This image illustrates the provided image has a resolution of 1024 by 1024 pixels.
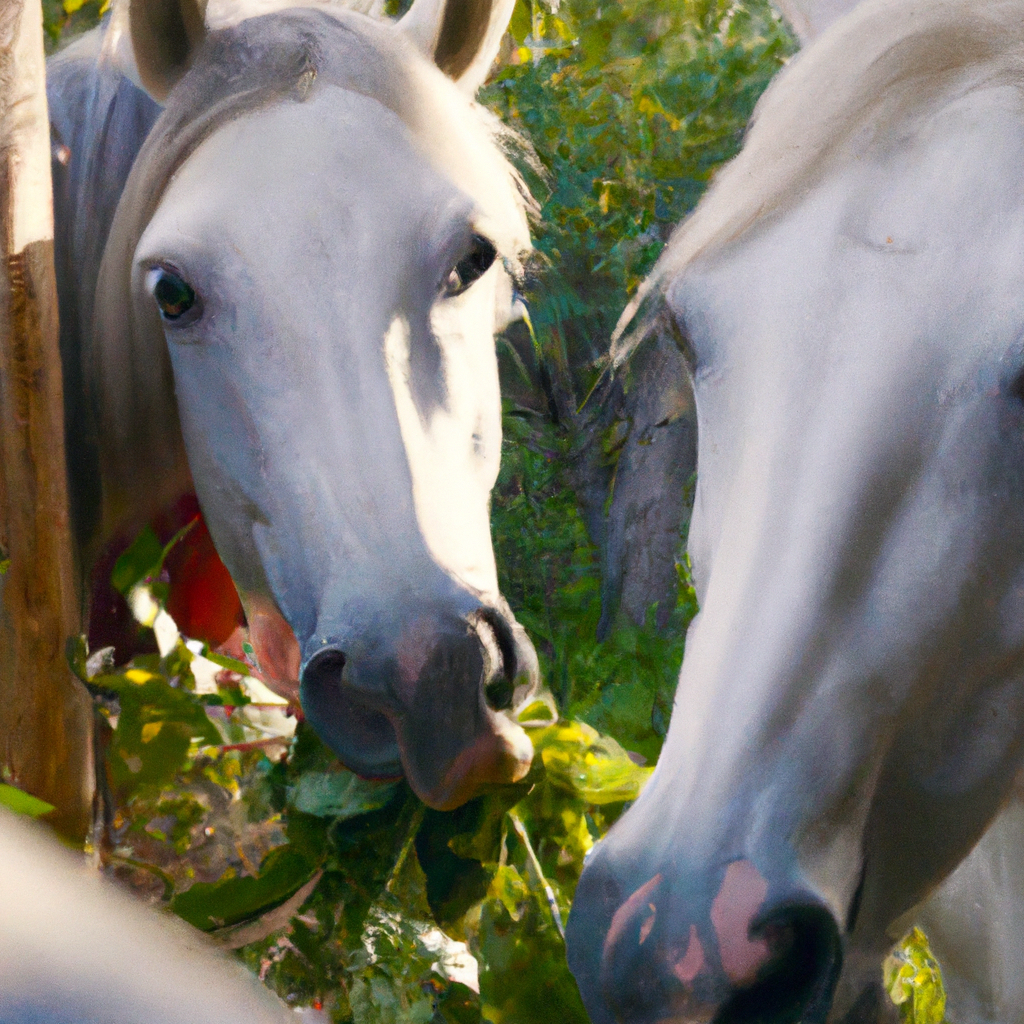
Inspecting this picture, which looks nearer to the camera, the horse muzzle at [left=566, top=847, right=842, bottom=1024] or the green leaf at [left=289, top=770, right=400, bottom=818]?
the horse muzzle at [left=566, top=847, right=842, bottom=1024]

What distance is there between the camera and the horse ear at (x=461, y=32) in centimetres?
85

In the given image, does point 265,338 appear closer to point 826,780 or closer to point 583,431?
point 583,431

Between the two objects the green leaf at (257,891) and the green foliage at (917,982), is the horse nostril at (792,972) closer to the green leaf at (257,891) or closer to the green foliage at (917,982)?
the green foliage at (917,982)

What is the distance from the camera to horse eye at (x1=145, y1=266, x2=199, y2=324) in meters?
0.79

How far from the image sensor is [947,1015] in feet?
2.30

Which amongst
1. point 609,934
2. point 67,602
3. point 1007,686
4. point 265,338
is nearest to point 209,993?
point 609,934

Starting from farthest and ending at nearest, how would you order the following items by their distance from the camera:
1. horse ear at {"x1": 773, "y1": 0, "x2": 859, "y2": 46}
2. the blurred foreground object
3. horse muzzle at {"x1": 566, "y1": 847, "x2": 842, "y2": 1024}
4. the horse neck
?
1. the horse neck
2. horse ear at {"x1": 773, "y1": 0, "x2": 859, "y2": 46}
3. horse muzzle at {"x1": 566, "y1": 847, "x2": 842, "y2": 1024}
4. the blurred foreground object

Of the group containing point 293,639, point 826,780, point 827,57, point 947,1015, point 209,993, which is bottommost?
point 947,1015

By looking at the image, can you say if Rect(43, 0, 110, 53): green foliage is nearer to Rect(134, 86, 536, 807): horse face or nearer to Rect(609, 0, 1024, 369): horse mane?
Rect(134, 86, 536, 807): horse face

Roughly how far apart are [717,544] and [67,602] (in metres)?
0.57

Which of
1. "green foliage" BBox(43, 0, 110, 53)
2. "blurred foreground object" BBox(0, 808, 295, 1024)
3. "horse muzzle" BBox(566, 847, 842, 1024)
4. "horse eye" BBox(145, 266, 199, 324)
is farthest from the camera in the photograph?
"green foliage" BBox(43, 0, 110, 53)

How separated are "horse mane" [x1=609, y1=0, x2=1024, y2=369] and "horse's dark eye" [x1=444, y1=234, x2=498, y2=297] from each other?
219 mm

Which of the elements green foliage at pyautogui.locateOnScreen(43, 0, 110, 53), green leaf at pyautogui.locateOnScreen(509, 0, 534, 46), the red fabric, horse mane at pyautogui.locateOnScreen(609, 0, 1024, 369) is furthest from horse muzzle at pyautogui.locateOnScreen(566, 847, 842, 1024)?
green foliage at pyautogui.locateOnScreen(43, 0, 110, 53)

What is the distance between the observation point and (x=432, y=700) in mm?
702
